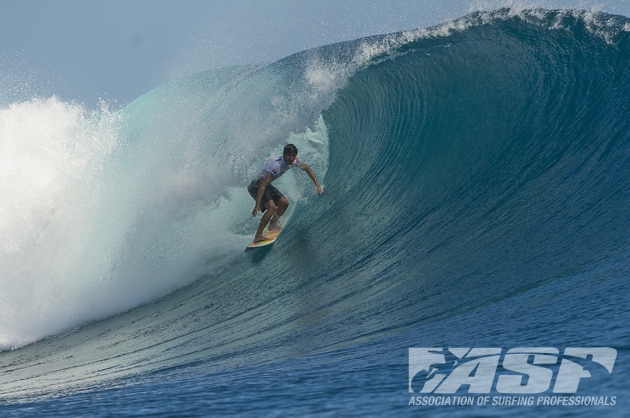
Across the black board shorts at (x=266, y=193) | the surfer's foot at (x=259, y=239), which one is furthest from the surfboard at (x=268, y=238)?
the black board shorts at (x=266, y=193)

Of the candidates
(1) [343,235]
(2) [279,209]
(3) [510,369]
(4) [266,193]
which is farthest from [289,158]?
(3) [510,369]

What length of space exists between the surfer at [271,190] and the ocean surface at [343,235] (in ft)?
1.07

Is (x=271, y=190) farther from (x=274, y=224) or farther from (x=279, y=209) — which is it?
(x=274, y=224)

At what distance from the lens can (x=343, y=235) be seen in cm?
743

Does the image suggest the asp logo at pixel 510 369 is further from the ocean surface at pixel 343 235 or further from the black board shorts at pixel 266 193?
the black board shorts at pixel 266 193

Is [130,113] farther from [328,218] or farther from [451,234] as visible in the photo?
[451,234]

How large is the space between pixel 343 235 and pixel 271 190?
108 cm

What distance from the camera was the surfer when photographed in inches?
289

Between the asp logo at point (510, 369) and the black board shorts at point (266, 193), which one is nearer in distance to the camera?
the asp logo at point (510, 369)

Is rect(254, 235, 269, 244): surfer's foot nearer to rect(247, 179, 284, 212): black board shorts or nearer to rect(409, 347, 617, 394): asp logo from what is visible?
rect(247, 179, 284, 212): black board shorts

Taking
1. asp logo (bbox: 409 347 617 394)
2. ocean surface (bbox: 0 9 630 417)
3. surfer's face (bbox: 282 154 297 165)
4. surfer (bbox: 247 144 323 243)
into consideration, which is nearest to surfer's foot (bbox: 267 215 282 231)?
surfer (bbox: 247 144 323 243)

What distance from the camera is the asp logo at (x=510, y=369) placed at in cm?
204

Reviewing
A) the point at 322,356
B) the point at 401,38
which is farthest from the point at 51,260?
the point at 401,38

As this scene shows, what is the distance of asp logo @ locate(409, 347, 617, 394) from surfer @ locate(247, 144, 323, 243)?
4.81 meters
